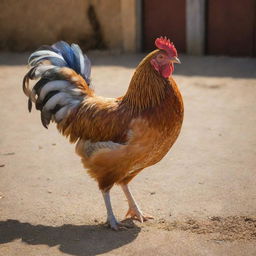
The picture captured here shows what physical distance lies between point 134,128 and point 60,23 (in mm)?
9578

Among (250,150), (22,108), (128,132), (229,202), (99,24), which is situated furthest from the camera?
(99,24)

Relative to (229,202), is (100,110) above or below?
above

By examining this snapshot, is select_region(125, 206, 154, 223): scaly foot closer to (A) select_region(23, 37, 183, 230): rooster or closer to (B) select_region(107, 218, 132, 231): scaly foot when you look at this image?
(A) select_region(23, 37, 183, 230): rooster

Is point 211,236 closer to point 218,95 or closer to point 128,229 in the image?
point 128,229

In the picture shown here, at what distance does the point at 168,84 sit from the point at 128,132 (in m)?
0.66

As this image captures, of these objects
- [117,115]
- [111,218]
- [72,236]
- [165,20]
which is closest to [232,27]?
[165,20]

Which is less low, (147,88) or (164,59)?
(164,59)

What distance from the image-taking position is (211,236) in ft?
18.1

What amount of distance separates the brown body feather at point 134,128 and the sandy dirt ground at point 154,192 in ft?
2.25

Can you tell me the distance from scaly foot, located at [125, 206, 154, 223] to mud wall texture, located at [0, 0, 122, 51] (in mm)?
8860

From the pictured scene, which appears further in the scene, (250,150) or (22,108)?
(22,108)

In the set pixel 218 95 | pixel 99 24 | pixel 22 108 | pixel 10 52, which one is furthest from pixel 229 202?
pixel 10 52

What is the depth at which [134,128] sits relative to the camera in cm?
547

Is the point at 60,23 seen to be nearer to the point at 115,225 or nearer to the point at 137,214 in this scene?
the point at 137,214
